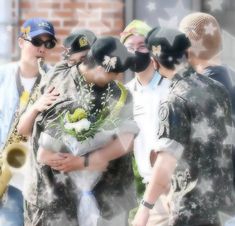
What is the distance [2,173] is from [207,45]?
153 centimetres

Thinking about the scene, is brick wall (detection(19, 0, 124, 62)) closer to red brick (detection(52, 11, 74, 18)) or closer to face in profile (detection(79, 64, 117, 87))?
red brick (detection(52, 11, 74, 18))

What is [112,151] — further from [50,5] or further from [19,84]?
[50,5]

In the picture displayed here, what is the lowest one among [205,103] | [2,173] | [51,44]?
[2,173]

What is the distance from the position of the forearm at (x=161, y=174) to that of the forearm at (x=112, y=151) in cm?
46

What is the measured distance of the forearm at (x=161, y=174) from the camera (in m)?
4.66

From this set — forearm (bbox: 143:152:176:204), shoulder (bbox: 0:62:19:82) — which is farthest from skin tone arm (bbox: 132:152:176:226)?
shoulder (bbox: 0:62:19:82)

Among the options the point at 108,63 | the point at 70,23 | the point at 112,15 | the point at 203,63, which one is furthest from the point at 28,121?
the point at 112,15

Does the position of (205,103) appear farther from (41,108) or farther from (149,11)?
(149,11)

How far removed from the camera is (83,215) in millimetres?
5102

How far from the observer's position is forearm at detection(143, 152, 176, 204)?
4656 mm

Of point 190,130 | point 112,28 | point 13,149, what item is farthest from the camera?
point 112,28

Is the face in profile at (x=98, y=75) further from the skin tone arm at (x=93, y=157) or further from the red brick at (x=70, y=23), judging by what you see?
the red brick at (x=70, y=23)

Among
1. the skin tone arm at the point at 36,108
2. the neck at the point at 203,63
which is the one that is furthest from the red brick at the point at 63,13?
the skin tone arm at the point at 36,108

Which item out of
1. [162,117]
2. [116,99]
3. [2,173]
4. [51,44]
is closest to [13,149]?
[2,173]
